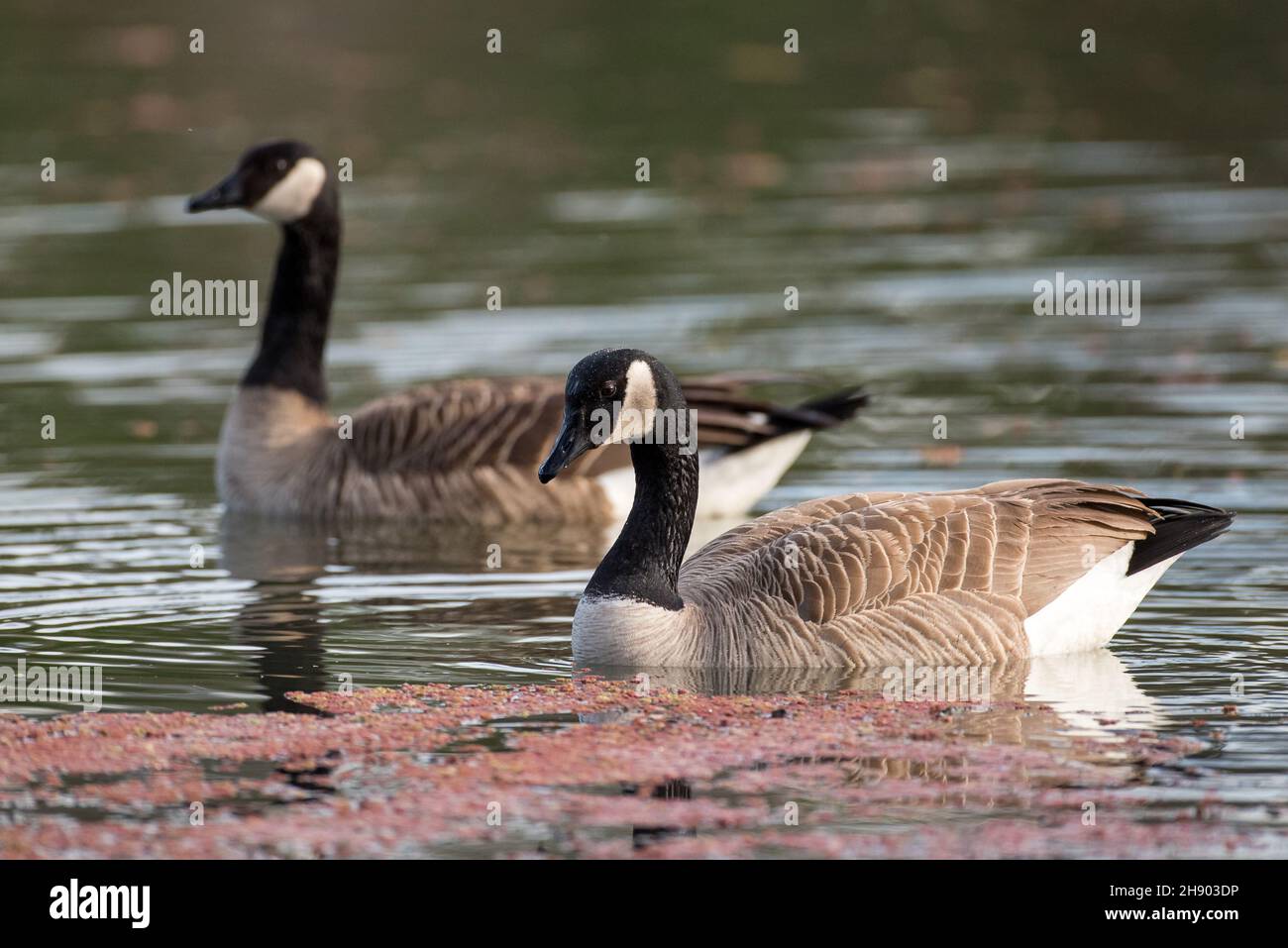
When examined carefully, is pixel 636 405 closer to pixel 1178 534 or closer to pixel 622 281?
pixel 1178 534

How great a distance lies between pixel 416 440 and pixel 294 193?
2.28 meters

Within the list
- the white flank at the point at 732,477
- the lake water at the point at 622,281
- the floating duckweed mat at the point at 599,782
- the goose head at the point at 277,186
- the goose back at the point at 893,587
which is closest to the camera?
the floating duckweed mat at the point at 599,782

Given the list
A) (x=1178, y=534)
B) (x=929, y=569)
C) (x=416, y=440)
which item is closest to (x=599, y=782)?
(x=929, y=569)

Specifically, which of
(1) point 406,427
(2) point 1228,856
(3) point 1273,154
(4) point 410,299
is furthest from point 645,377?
(3) point 1273,154

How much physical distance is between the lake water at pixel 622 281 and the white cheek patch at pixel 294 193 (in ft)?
7.10

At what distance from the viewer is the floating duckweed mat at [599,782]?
7789 mm

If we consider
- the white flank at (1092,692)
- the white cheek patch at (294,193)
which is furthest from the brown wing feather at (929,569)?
the white cheek patch at (294,193)

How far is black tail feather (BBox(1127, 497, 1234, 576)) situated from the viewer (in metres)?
10.6

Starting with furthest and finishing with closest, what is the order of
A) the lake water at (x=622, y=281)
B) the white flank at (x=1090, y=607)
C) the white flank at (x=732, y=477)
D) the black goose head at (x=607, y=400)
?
the white flank at (x=732, y=477) → the lake water at (x=622, y=281) → the white flank at (x=1090, y=607) → the black goose head at (x=607, y=400)

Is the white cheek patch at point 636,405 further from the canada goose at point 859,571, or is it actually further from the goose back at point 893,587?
the goose back at point 893,587

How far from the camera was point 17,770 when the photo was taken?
8.92 m

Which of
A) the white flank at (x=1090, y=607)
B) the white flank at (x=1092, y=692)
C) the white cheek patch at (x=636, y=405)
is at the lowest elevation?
the white flank at (x=1092, y=692)

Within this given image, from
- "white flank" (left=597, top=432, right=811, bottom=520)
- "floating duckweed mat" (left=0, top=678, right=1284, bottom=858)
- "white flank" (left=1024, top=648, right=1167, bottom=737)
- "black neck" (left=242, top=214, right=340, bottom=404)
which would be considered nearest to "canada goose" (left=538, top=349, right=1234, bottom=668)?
"white flank" (left=1024, top=648, right=1167, bottom=737)
